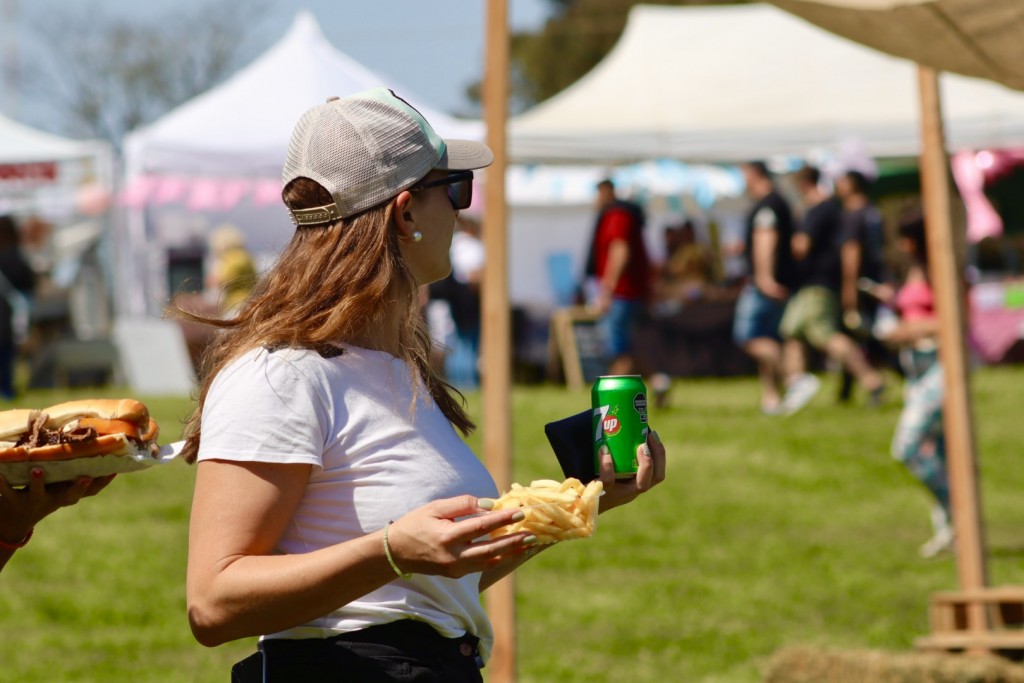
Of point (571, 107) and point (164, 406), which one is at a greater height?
point (571, 107)

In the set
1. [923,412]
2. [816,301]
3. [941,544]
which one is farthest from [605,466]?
[816,301]

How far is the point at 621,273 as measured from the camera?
12469 mm

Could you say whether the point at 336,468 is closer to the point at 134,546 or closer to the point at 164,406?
the point at 134,546

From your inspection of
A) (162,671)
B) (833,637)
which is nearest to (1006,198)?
(833,637)

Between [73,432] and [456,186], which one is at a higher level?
[456,186]

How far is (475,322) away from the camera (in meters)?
14.7

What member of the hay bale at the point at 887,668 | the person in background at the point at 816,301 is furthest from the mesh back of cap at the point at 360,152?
the person in background at the point at 816,301

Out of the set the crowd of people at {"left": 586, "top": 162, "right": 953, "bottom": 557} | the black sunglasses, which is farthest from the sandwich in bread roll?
the crowd of people at {"left": 586, "top": 162, "right": 953, "bottom": 557}

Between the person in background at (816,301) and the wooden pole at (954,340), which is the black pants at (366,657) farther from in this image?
the person in background at (816,301)

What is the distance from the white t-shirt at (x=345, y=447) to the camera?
6.82 ft

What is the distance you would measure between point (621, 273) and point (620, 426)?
399 inches

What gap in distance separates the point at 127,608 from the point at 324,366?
5.37 meters

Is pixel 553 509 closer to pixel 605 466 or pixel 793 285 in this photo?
pixel 605 466

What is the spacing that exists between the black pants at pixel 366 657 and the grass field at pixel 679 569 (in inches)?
154
